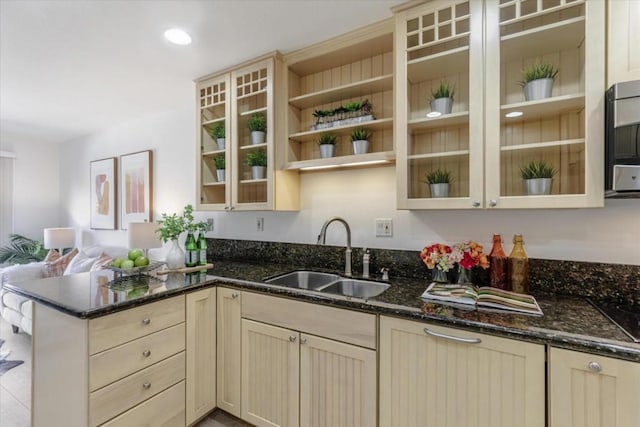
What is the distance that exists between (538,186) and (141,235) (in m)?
2.80

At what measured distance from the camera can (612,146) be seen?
1160mm

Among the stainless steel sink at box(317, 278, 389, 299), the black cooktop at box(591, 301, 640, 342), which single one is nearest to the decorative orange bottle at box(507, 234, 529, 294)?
the black cooktop at box(591, 301, 640, 342)

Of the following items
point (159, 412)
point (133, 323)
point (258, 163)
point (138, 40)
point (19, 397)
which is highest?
point (138, 40)

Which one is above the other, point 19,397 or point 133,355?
point 133,355

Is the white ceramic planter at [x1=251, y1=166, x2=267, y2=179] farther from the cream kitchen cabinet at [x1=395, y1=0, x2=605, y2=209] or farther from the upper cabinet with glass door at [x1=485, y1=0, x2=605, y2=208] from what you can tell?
the upper cabinet with glass door at [x1=485, y1=0, x2=605, y2=208]

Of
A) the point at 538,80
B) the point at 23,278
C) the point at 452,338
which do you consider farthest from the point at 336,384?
the point at 23,278

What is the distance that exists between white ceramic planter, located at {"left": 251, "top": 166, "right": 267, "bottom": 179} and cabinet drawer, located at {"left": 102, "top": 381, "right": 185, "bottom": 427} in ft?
4.35

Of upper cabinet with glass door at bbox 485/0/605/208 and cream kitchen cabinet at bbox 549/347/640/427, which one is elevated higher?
upper cabinet with glass door at bbox 485/0/605/208

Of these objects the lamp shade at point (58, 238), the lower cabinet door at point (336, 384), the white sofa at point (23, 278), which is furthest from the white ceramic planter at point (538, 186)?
the lamp shade at point (58, 238)

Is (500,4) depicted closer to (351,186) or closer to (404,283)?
(351,186)

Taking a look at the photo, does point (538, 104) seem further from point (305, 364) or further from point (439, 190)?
point (305, 364)

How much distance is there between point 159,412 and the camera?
1569mm

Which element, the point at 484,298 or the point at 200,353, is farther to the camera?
the point at 200,353

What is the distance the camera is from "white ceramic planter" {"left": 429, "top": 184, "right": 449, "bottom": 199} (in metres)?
1.57
